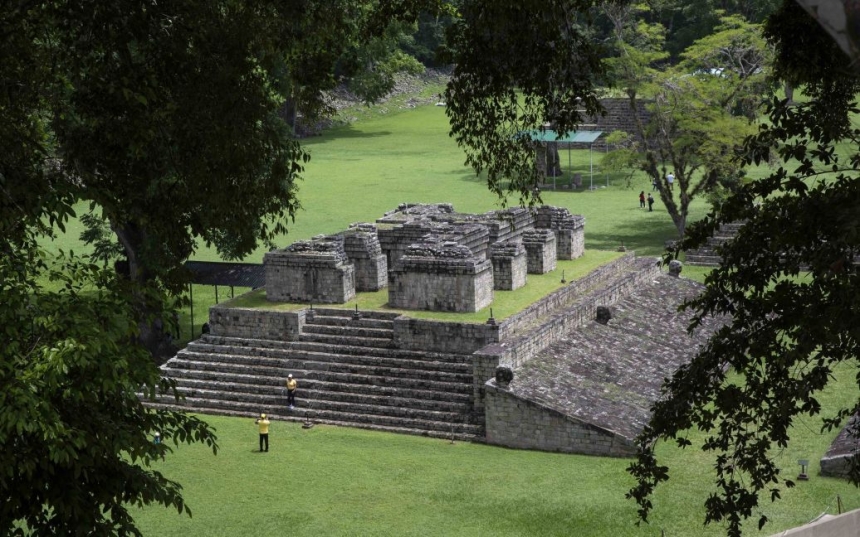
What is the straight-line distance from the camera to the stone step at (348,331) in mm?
23797

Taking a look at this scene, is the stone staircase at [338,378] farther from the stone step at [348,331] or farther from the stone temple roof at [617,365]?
the stone temple roof at [617,365]

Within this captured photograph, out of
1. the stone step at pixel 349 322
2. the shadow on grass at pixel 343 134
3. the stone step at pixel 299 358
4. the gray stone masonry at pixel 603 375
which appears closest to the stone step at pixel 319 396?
the stone step at pixel 299 358

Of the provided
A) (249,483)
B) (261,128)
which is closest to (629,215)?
(249,483)

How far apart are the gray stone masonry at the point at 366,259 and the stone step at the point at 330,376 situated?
9.25 feet

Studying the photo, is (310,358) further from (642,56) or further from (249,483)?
(642,56)

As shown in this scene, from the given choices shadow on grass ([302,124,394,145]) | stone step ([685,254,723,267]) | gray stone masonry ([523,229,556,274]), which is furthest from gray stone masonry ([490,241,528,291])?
shadow on grass ([302,124,394,145])

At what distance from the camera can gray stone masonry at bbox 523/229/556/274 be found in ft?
Result: 89.3

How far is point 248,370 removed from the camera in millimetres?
23953

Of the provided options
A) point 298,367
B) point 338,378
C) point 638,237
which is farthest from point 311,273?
point 638,237

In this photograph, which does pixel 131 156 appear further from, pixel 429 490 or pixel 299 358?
pixel 299 358

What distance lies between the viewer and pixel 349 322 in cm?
2423

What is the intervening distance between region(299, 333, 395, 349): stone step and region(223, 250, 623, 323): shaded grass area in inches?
24.2

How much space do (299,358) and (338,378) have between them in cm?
97

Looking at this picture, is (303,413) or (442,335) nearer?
(303,413)
